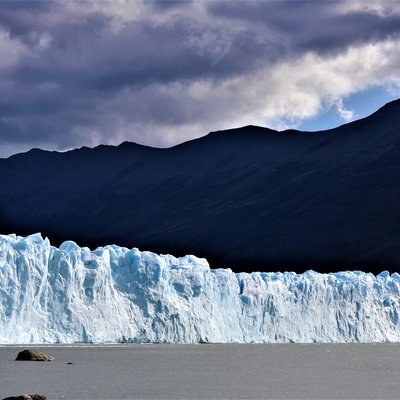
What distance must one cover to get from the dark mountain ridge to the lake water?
245 ft

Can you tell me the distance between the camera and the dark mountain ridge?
118 meters

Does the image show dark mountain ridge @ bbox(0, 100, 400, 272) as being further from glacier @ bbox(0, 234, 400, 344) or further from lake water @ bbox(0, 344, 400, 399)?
lake water @ bbox(0, 344, 400, 399)

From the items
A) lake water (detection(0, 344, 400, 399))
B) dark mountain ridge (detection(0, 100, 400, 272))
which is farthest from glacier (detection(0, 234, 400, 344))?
dark mountain ridge (detection(0, 100, 400, 272))

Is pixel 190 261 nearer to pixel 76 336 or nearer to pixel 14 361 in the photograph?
pixel 76 336

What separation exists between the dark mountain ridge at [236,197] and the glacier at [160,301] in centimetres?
6207

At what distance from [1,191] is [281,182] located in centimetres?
6514

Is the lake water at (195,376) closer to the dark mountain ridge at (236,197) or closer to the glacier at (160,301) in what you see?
the glacier at (160,301)

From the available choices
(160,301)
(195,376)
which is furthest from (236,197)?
(195,376)

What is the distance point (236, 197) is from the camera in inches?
5817

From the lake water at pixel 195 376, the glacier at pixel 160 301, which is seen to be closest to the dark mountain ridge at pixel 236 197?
the glacier at pixel 160 301

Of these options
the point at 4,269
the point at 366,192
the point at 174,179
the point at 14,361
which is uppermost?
the point at 174,179

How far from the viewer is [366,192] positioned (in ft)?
412

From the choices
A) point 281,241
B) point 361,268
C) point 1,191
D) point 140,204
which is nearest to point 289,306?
point 361,268

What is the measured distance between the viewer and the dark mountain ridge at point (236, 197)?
385 ft
